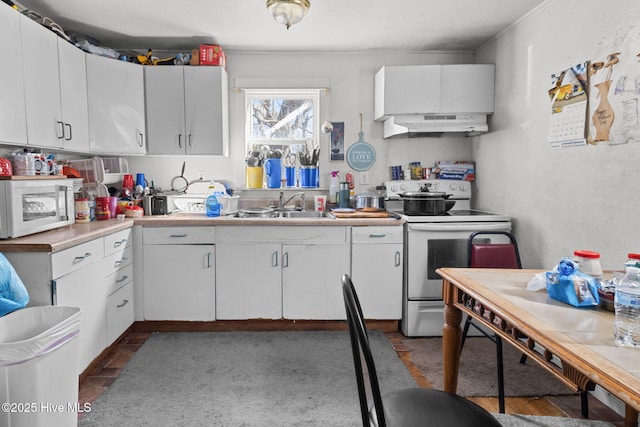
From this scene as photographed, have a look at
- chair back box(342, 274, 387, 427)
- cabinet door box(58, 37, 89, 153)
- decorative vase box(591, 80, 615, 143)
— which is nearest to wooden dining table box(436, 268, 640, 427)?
chair back box(342, 274, 387, 427)

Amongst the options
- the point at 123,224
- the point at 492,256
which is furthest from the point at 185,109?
the point at 492,256

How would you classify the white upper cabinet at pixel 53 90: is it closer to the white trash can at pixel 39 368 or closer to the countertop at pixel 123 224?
the countertop at pixel 123 224

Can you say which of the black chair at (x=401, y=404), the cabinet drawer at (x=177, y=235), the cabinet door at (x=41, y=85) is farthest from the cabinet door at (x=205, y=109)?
the black chair at (x=401, y=404)

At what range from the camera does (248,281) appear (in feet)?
10.2

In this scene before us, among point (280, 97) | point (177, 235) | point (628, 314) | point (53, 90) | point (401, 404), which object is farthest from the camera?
point (280, 97)

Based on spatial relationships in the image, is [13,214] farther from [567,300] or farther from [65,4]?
[567,300]

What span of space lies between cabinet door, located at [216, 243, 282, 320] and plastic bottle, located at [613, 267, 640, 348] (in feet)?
7.46

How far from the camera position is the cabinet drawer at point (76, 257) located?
2.08m

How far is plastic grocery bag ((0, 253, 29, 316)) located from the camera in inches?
68.1

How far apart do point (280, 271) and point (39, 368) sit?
172 centimetres

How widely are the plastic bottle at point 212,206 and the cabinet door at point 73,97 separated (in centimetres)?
93

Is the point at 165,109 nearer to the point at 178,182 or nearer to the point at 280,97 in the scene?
the point at 178,182

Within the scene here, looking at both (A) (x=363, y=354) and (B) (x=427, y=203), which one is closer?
(A) (x=363, y=354)

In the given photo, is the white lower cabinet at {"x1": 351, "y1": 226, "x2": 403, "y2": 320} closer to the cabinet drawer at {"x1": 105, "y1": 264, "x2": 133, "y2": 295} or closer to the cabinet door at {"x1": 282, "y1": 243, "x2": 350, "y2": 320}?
the cabinet door at {"x1": 282, "y1": 243, "x2": 350, "y2": 320}
